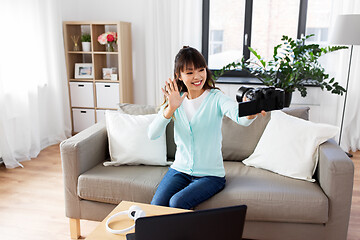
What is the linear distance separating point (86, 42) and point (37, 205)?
82.7 inches

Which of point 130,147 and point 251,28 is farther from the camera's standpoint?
point 251,28

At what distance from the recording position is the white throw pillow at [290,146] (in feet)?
7.00

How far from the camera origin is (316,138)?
2152mm

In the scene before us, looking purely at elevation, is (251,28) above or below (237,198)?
above

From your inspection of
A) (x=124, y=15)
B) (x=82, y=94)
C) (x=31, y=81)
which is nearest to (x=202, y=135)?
(x=31, y=81)

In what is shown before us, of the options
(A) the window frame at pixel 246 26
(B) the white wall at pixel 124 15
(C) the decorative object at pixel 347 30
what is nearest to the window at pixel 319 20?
(A) the window frame at pixel 246 26

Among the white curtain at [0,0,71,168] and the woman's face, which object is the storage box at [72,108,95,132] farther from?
the woman's face

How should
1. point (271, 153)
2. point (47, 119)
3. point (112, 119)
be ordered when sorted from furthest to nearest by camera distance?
point (47, 119) → point (112, 119) → point (271, 153)

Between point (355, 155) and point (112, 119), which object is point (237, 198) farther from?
point (355, 155)

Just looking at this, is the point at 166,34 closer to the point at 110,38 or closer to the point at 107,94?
the point at 110,38

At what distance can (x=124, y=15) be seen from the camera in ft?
14.0

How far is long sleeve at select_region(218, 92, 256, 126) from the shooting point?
175cm

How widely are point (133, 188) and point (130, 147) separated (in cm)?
33

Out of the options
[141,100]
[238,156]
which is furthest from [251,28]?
[238,156]
